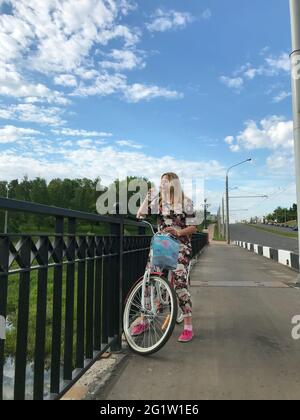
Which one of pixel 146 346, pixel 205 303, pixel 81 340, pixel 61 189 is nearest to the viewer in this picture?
pixel 81 340

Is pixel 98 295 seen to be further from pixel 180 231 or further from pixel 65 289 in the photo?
pixel 180 231

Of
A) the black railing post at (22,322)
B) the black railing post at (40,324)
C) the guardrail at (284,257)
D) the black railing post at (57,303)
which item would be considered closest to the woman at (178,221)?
the black railing post at (57,303)

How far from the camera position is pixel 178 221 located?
4355 mm

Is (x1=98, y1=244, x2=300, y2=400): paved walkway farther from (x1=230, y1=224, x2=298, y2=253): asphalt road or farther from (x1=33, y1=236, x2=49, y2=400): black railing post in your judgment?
(x1=230, y1=224, x2=298, y2=253): asphalt road

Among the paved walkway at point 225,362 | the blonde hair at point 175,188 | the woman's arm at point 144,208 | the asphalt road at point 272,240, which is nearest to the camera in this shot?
the paved walkway at point 225,362

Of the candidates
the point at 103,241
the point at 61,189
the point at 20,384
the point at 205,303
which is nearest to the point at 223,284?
the point at 205,303

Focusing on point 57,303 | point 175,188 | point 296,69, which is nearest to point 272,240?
point 296,69

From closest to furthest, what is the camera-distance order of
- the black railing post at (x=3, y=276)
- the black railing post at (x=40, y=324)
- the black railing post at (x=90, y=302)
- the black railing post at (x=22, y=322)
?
1. the black railing post at (x=3, y=276)
2. the black railing post at (x=22, y=322)
3. the black railing post at (x=40, y=324)
4. the black railing post at (x=90, y=302)

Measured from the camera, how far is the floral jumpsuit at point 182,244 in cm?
435

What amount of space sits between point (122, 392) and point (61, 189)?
84151 mm

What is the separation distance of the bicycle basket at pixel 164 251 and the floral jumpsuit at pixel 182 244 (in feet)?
0.81

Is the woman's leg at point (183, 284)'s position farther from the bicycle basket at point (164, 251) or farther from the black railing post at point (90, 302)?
the black railing post at point (90, 302)
